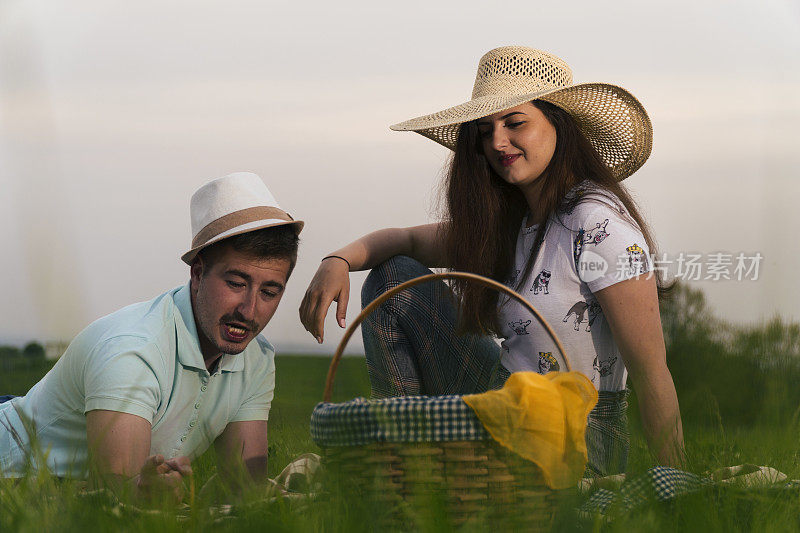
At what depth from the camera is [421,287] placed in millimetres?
2906

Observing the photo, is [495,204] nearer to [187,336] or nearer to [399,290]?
[399,290]

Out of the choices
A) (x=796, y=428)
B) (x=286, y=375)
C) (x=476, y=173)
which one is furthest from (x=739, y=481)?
(x=286, y=375)

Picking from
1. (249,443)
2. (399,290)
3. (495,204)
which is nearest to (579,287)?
(495,204)

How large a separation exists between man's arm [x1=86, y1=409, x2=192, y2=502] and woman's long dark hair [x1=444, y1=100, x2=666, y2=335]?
3.86 ft

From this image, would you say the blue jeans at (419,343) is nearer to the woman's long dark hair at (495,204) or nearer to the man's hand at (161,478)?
the woman's long dark hair at (495,204)

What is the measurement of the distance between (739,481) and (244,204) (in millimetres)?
1655

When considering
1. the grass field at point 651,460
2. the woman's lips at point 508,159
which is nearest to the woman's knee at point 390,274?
the grass field at point 651,460

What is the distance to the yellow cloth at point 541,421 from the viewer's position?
62.9 inches

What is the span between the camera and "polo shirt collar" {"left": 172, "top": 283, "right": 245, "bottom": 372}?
2326 millimetres

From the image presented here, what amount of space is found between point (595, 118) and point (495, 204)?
53cm

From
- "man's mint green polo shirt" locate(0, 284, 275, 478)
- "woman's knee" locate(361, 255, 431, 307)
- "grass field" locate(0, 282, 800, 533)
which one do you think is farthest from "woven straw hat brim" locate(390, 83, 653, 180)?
"man's mint green polo shirt" locate(0, 284, 275, 478)

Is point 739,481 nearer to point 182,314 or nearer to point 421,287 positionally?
point 421,287

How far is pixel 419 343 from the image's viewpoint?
289 centimetres

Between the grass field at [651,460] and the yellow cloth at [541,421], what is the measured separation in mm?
115
